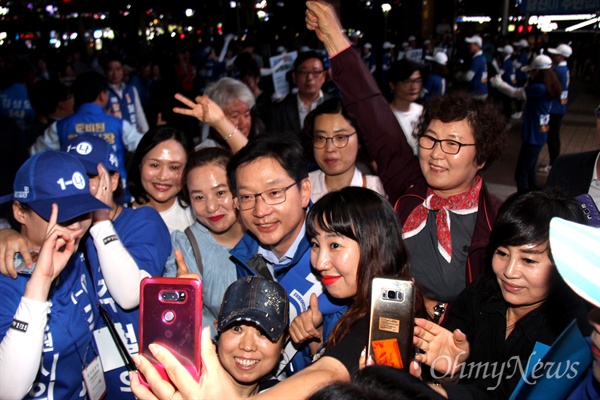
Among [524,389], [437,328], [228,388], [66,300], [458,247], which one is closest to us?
[228,388]

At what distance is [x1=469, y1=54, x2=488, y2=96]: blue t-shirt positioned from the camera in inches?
395

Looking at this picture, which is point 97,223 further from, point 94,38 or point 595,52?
point 94,38

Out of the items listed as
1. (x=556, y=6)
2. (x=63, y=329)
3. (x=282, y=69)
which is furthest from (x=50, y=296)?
(x=556, y=6)

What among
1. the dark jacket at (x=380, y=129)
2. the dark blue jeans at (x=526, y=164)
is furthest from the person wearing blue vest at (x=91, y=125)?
the dark blue jeans at (x=526, y=164)

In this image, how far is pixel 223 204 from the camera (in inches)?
105

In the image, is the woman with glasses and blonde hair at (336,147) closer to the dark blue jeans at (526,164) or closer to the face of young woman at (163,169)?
the face of young woman at (163,169)

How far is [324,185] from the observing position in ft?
10.8

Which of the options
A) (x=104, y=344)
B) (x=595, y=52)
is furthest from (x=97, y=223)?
(x=595, y=52)

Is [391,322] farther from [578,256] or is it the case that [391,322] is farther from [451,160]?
[451,160]

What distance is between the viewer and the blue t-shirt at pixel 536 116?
6.64 meters

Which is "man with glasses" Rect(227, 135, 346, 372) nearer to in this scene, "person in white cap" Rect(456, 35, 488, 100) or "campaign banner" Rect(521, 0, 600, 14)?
"campaign banner" Rect(521, 0, 600, 14)

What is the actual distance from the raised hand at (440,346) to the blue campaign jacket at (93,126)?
3734mm

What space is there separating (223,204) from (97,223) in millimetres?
648

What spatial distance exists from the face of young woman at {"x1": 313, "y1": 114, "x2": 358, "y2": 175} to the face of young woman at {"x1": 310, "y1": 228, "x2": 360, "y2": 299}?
4.17 ft
